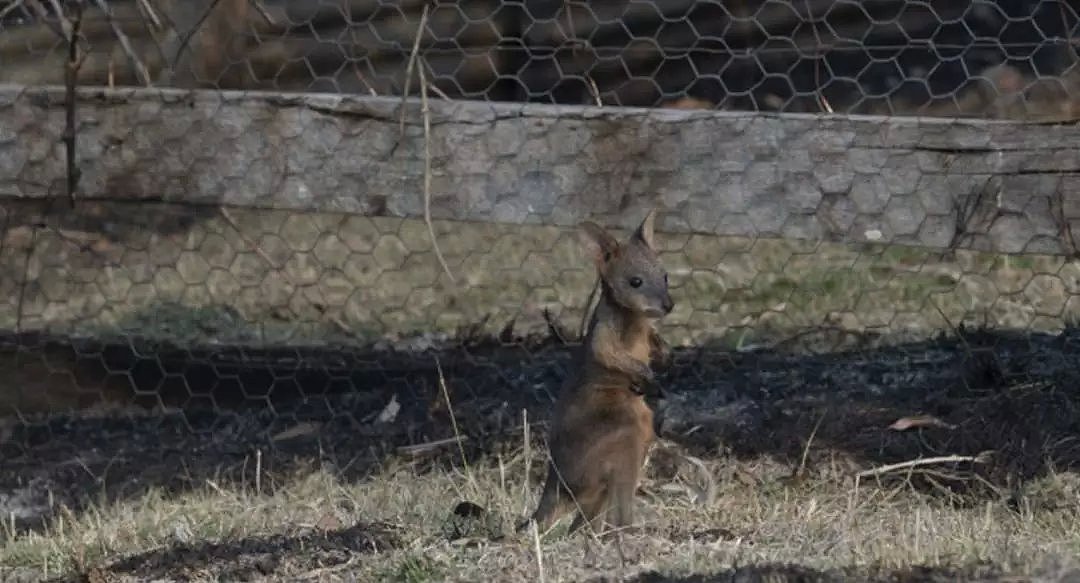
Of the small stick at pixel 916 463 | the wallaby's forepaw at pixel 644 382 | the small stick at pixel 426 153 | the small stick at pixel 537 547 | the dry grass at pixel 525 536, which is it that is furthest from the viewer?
the small stick at pixel 426 153

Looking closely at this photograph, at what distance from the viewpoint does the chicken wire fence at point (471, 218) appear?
5305mm

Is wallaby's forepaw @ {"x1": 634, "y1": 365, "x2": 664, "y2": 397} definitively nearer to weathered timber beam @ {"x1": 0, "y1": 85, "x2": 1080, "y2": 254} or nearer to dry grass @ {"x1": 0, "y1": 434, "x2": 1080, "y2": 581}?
dry grass @ {"x1": 0, "y1": 434, "x2": 1080, "y2": 581}

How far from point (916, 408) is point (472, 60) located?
3531 mm

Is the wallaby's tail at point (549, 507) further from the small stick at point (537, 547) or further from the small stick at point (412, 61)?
the small stick at point (412, 61)

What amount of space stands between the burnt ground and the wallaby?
479 millimetres

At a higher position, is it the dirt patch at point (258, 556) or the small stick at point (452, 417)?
the dirt patch at point (258, 556)

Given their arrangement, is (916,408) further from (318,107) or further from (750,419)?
(318,107)

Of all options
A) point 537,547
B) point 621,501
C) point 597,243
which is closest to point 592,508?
point 621,501

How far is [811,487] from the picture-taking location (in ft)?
16.6

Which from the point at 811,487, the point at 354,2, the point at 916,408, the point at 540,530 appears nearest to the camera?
the point at 540,530

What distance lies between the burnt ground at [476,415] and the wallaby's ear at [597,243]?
2.82 ft

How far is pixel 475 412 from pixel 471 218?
60 centimetres

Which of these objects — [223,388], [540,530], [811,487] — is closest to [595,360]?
[540,530]

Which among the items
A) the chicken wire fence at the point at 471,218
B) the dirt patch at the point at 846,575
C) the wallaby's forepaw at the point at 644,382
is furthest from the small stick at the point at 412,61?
the dirt patch at the point at 846,575
